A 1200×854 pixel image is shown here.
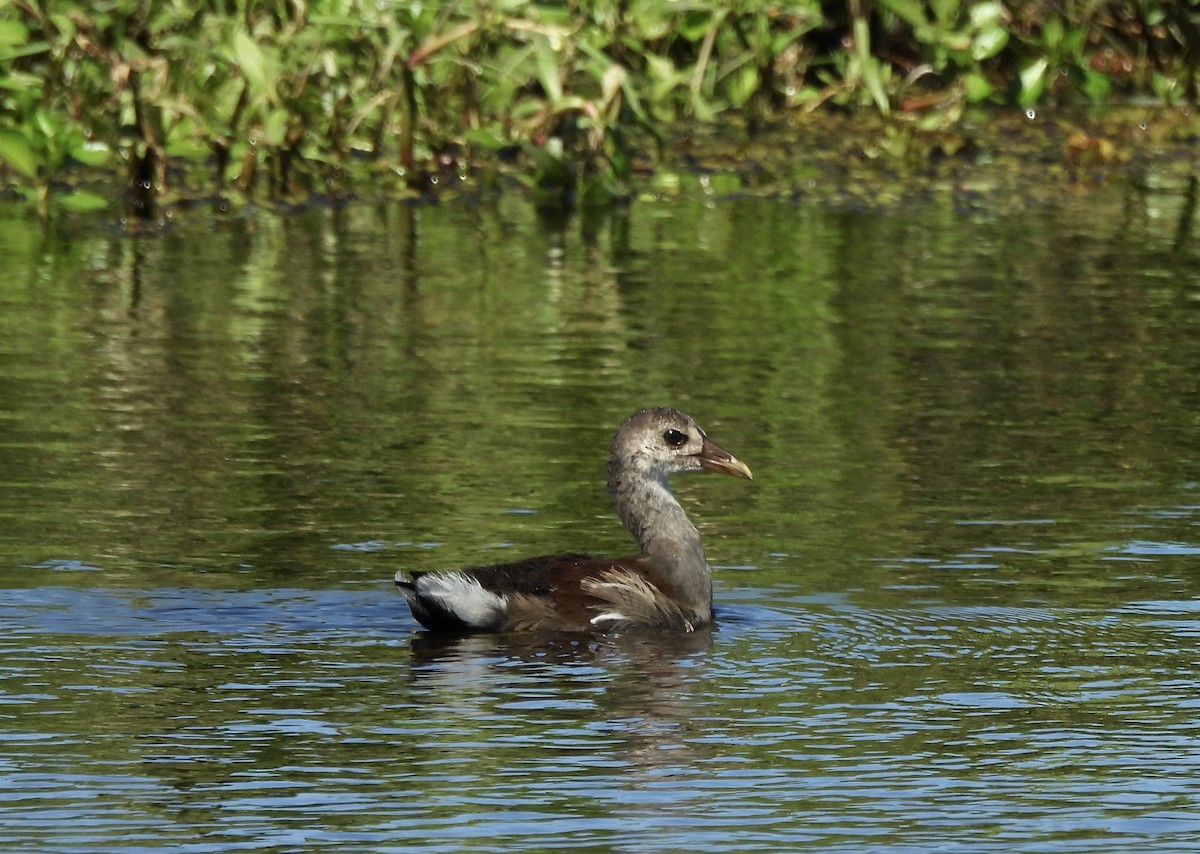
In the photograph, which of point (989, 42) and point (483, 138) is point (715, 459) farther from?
point (989, 42)

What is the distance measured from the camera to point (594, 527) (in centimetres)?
1073

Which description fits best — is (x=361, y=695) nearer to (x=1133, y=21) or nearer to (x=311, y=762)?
(x=311, y=762)

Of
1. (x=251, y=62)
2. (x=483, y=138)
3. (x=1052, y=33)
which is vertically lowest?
(x=483, y=138)

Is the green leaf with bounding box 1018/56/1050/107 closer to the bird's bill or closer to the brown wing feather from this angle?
the bird's bill

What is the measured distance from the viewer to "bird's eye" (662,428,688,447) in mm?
9859

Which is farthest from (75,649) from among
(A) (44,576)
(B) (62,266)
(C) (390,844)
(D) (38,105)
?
(D) (38,105)

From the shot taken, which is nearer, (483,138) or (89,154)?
(89,154)

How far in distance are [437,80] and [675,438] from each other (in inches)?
396

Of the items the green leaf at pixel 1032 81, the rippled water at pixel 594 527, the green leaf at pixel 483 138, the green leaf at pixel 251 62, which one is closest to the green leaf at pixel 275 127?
the green leaf at pixel 251 62

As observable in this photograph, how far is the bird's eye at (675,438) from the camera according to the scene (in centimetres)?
986

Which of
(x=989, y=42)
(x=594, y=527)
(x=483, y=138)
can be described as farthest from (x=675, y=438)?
(x=989, y=42)

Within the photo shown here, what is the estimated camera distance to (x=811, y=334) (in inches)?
570

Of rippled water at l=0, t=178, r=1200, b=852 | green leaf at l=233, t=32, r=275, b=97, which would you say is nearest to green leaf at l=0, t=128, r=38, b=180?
rippled water at l=0, t=178, r=1200, b=852

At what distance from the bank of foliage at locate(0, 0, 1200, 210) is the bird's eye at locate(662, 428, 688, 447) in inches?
294
